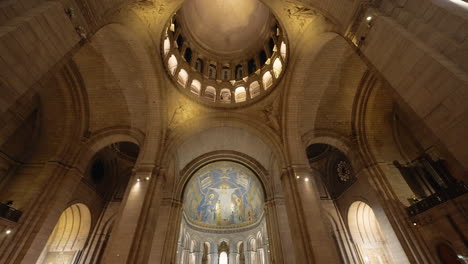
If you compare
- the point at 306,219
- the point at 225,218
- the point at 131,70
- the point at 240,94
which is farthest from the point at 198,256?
the point at 131,70

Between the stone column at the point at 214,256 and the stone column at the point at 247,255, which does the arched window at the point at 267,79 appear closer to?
the stone column at the point at 247,255

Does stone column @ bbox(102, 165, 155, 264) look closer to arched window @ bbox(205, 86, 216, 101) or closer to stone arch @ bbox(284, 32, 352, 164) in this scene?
arched window @ bbox(205, 86, 216, 101)

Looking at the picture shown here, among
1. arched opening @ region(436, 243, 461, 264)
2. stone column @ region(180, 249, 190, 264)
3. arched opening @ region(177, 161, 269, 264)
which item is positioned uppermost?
arched opening @ region(177, 161, 269, 264)

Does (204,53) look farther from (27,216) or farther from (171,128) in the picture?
(27,216)

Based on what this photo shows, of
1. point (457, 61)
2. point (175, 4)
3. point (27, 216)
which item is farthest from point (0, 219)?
point (457, 61)

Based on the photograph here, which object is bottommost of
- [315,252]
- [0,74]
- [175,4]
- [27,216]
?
[315,252]

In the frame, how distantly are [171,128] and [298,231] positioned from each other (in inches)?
329

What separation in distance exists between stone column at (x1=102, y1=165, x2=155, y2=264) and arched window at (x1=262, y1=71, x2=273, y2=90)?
8.53 meters

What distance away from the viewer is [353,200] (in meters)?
12.8

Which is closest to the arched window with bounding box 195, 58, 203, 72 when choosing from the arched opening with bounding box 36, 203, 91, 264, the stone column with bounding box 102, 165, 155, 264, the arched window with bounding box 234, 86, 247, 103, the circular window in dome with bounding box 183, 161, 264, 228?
the arched window with bounding box 234, 86, 247, 103

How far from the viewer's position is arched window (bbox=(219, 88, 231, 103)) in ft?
42.5

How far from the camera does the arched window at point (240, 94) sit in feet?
42.7

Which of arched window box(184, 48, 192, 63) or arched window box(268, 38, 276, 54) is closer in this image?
arched window box(268, 38, 276, 54)

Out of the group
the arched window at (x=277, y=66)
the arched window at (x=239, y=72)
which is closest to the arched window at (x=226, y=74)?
the arched window at (x=239, y=72)
